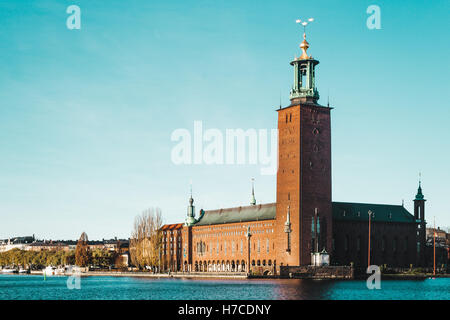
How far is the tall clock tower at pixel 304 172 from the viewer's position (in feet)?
340

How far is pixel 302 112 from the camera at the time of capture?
343ft

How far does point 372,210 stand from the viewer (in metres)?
124

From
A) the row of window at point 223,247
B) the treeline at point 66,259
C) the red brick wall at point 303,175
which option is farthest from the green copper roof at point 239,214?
the treeline at point 66,259

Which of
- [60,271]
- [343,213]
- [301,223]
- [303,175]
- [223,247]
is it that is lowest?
[60,271]

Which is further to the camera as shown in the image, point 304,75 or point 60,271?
point 60,271

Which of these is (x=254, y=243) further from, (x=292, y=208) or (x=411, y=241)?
(x=411, y=241)

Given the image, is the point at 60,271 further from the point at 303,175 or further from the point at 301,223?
the point at 303,175

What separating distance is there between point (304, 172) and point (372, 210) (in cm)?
2475

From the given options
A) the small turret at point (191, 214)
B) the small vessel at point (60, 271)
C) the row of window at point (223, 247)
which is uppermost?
the small turret at point (191, 214)

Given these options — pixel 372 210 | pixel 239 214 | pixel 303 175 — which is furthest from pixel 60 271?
pixel 303 175

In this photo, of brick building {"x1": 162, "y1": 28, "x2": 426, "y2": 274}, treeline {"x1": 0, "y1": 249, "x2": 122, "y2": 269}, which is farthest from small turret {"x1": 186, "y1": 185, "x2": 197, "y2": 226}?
treeline {"x1": 0, "y1": 249, "x2": 122, "y2": 269}

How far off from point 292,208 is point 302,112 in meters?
12.9

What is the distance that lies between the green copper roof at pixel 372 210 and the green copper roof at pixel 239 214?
10091 mm

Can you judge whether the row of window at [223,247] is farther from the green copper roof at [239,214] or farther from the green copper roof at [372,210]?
the green copper roof at [372,210]
